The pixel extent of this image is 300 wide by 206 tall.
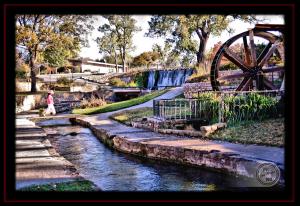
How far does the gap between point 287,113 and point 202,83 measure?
592 inches

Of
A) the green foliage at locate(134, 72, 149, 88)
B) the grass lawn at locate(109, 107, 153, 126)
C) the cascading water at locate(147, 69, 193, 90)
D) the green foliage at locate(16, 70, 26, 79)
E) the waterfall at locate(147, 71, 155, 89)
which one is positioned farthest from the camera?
the green foliage at locate(134, 72, 149, 88)

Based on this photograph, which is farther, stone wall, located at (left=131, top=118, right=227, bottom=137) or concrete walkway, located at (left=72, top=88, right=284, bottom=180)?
stone wall, located at (left=131, top=118, right=227, bottom=137)

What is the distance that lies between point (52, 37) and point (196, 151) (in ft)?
54.8

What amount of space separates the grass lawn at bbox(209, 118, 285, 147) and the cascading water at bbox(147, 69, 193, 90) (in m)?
19.9

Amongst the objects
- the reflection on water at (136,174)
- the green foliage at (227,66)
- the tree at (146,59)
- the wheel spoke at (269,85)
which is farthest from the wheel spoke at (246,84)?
the tree at (146,59)

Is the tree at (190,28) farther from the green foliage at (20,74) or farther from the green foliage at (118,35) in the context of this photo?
the green foliage at (20,74)

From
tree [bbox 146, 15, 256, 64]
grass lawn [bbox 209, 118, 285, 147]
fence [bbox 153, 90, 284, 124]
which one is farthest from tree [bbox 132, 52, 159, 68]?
grass lawn [bbox 209, 118, 285, 147]

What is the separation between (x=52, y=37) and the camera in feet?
74.2

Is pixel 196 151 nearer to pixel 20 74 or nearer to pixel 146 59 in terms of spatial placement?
pixel 20 74

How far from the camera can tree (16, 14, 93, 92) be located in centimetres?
2164

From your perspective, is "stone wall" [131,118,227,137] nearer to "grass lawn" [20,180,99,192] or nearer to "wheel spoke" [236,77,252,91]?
"wheel spoke" [236,77,252,91]

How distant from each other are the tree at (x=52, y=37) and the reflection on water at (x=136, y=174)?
1252cm
